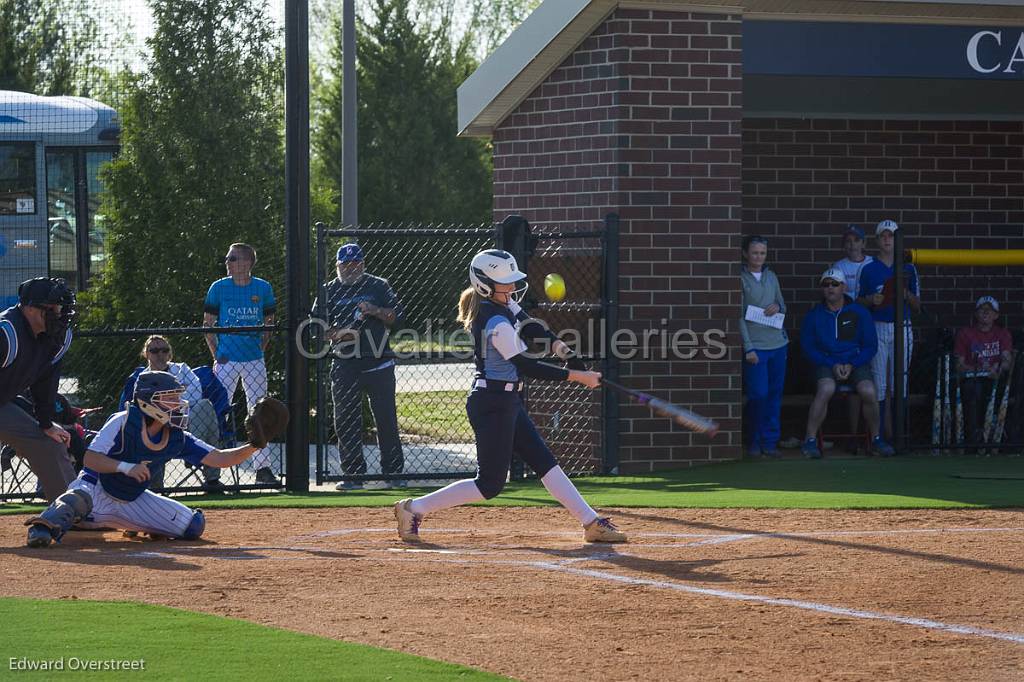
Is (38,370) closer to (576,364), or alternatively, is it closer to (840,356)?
(576,364)

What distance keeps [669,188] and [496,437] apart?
14.3 feet

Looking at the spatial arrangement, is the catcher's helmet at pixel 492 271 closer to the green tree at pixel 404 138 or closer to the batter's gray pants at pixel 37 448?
the batter's gray pants at pixel 37 448

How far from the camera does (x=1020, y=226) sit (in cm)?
1479

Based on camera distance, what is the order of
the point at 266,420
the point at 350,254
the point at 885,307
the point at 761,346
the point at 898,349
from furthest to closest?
the point at 885,307
the point at 898,349
the point at 761,346
the point at 350,254
the point at 266,420

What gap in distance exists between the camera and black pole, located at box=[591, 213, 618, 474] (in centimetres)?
1170

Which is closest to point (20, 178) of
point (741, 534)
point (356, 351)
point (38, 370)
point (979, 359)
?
point (356, 351)

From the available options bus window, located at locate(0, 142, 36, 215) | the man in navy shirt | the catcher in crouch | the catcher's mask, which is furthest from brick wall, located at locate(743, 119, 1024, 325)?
bus window, located at locate(0, 142, 36, 215)

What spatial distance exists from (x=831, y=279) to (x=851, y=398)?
1.08m

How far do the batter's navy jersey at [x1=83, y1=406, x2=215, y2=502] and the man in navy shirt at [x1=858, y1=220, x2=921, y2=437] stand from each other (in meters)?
6.33

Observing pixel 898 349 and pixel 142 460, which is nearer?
pixel 142 460

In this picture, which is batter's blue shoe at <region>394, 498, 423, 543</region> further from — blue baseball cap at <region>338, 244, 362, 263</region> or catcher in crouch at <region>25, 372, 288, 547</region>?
blue baseball cap at <region>338, 244, 362, 263</region>

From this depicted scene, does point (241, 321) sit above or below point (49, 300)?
below

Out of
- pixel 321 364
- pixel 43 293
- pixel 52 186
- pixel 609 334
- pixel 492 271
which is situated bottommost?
pixel 321 364

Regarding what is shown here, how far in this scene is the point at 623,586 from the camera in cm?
725
